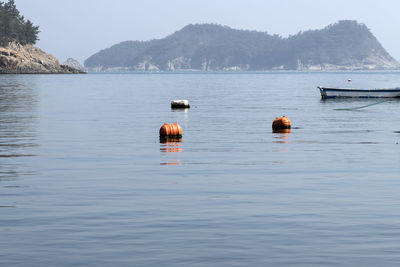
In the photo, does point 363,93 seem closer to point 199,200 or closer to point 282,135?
point 282,135

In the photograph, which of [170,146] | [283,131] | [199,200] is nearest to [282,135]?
[283,131]

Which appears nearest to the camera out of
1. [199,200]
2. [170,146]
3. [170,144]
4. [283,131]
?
[199,200]

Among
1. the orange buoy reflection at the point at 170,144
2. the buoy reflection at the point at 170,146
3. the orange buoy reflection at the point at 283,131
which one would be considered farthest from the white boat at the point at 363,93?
the buoy reflection at the point at 170,146

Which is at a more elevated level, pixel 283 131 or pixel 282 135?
pixel 282 135

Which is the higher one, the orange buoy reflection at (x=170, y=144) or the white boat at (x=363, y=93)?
the orange buoy reflection at (x=170, y=144)

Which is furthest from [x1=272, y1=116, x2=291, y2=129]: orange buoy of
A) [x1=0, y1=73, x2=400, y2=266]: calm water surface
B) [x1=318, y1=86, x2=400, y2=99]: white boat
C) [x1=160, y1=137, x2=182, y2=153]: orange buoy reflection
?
[x1=318, y1=86, x2=400, y2=99]: white boat

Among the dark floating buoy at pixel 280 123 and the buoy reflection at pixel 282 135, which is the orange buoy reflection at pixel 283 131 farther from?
the dark floating buoy at pixel 280 123

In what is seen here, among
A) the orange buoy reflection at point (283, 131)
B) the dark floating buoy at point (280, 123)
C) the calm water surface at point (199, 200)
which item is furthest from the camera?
the dark floating buoy at point (280, 123)

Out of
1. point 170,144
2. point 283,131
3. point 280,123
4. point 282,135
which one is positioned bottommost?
point 283,131

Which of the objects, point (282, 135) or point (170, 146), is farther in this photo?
point (282, 135)

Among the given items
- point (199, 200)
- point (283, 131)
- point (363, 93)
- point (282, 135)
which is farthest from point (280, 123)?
point (363, 93)

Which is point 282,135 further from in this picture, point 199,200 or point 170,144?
point 199,200

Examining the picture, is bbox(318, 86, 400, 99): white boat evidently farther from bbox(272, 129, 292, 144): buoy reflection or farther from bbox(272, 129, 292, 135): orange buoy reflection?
bbox(272, 129, 292, 144): buoy reflection

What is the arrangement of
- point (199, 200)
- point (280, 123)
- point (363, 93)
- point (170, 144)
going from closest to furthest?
point (199, 200) → point (170, 144) → point (280, 123) → point (363, 93)
